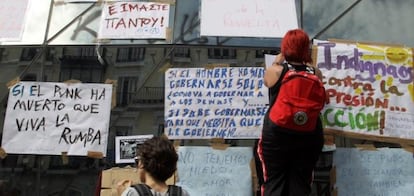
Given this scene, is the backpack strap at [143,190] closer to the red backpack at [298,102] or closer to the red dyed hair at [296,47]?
the red backpack at [298,102]

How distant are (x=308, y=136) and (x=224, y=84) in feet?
3.46

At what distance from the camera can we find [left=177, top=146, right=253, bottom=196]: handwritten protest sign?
3516 mm

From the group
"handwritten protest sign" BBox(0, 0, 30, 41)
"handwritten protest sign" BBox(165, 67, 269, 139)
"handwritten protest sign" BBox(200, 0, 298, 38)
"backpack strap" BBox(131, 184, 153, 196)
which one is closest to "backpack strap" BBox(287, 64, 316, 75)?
"handwritten protest sign" BBox(165, 67, 269, 139)

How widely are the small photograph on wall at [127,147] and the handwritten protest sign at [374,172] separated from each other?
1344 millimetres

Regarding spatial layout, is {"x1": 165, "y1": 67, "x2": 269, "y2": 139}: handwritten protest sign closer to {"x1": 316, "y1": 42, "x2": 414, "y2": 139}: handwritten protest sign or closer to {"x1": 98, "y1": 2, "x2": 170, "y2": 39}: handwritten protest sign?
{"x1": 98, "y1": 2, "x2": 170, "y2": 39}: handwritten protest sign

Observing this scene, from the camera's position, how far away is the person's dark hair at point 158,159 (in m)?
2.16

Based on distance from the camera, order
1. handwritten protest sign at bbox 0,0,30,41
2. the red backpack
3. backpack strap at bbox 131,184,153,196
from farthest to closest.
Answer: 1. handwritten protest sign at bbox 0,0,30,41
2. the red backpack
3. backpack strap at bbox 131,184,153,196

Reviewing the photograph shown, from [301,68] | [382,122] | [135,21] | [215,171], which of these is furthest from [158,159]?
[382,122]

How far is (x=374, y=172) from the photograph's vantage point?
358 cm

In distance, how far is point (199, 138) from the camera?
11.9ft

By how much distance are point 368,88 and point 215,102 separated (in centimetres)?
107

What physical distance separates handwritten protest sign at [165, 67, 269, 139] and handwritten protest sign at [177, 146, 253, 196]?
0.11m

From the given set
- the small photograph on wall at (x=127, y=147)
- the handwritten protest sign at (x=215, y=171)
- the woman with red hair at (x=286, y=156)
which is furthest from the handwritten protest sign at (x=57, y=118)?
the woman with red hair at (x=286, y=156)

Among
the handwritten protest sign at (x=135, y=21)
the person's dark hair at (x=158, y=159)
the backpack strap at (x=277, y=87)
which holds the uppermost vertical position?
the handwritten protest sign at (x=135, y=21)
